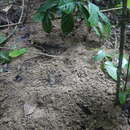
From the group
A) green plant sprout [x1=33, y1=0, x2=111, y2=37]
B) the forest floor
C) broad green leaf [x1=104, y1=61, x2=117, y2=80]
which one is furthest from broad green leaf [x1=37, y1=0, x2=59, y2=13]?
broad green leaf [x1=104, y1=61, x2=117, y2=80]

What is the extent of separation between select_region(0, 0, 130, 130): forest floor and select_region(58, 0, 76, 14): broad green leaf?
0.30 m

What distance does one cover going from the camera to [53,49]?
160cm

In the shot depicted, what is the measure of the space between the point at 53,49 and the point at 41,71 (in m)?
0.24

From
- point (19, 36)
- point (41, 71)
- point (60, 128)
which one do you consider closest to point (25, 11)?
point (19, 36)

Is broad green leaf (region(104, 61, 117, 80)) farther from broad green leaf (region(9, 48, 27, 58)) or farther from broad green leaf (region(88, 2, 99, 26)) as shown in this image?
broad green leaf (region(9, 48, 27, 58))

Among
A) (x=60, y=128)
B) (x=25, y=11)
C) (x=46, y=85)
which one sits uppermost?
(x=25, y=11)

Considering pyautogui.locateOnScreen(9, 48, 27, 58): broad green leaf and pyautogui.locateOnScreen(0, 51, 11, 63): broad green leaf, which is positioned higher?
pyautogui.locateOnScreen(9, 48, 27, 58): broad green leaf

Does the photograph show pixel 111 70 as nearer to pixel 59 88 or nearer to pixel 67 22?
pixel 59 88

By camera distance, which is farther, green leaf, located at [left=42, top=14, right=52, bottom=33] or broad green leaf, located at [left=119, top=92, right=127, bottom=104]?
green leaf, located at [left=42, top=14, right=52, bottom=33]

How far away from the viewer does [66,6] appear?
1.29 m

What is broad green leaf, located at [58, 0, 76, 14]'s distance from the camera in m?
1.29

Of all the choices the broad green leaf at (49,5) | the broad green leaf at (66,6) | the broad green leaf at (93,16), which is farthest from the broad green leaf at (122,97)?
the broad green leaf at (49,5)

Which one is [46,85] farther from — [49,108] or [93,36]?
[93,36]

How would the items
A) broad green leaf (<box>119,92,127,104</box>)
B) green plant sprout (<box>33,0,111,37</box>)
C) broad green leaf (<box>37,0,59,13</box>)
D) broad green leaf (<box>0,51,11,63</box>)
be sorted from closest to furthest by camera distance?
broad green leaf (<box>119,92,127,104</box>)
green plant sprout (<box>33,0,111,37</box>)
broad green leaf (<box>37,0,59,13</box>)
broad green leaf (<box>0,51,11,63</box>)
